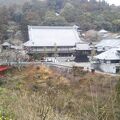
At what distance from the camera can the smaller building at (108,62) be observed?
22.2 meters

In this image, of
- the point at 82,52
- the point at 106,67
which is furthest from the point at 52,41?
the point at 106,67

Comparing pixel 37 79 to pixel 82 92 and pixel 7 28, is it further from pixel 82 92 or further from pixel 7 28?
pixel 7 28

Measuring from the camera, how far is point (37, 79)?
54.3 ft

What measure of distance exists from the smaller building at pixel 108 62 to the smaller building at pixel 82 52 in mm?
1492

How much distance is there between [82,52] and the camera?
27406 mm

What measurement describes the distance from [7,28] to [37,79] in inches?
798

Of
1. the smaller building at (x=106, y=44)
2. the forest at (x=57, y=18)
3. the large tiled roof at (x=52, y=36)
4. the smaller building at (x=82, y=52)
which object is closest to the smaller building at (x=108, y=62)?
the smaller building at (x=82, y=52)

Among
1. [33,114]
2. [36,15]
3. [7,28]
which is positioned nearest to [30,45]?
[7,28]

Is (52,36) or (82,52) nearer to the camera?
(82,52)

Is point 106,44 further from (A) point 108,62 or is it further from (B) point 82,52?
(A) point 108,62

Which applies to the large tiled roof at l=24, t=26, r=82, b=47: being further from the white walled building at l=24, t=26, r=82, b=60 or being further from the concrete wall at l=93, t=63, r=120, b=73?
the concrete wall at l=93, t=63, r=120, b=73

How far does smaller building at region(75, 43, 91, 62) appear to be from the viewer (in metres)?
25.8

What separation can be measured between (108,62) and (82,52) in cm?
459

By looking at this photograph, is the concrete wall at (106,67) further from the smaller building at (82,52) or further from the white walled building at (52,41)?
the white walled building at (52,41)
